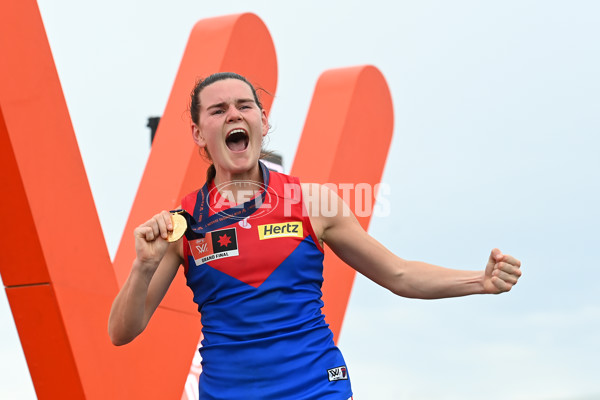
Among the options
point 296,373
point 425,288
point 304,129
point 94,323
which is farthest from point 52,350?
point 304,129

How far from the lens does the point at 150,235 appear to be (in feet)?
7.41

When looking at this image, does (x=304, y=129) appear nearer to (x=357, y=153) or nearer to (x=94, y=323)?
(x=357, y=153)

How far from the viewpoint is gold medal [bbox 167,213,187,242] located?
7.45 ft

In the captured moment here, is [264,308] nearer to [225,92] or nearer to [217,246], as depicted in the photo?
[217,246]

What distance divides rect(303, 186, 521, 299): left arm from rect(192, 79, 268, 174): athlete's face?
0.25 meters

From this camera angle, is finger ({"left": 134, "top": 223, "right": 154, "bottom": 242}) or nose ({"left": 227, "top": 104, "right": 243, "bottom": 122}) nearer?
finger ({"left": 134, "top": 223, "right": 154, "bottom": 242})

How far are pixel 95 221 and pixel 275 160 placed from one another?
3267 mm

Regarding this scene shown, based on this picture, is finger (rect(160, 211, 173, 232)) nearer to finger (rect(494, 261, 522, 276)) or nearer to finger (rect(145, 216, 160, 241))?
finger (rect(145, 216, 160, 241))

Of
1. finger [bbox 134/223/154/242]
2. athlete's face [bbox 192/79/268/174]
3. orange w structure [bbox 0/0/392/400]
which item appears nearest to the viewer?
finger [bbox 134/223/154/242]

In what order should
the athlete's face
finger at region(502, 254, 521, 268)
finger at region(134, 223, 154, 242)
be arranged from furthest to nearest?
the athlete's face
finger at region(502, 254, 521, 268)
finger at region(134, 223, 154, 242)

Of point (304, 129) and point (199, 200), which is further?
point (304, 129)

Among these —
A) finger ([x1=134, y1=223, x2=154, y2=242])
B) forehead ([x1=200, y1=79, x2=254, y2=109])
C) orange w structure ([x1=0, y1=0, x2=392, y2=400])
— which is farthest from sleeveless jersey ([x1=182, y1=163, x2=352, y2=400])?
orange w structure ([x1=0, y1=0, x2=392, y2=400])

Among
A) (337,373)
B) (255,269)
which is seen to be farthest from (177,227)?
(337,373)

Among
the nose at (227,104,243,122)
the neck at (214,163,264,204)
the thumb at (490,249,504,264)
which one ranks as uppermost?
the nose at (227,104,243,122)
